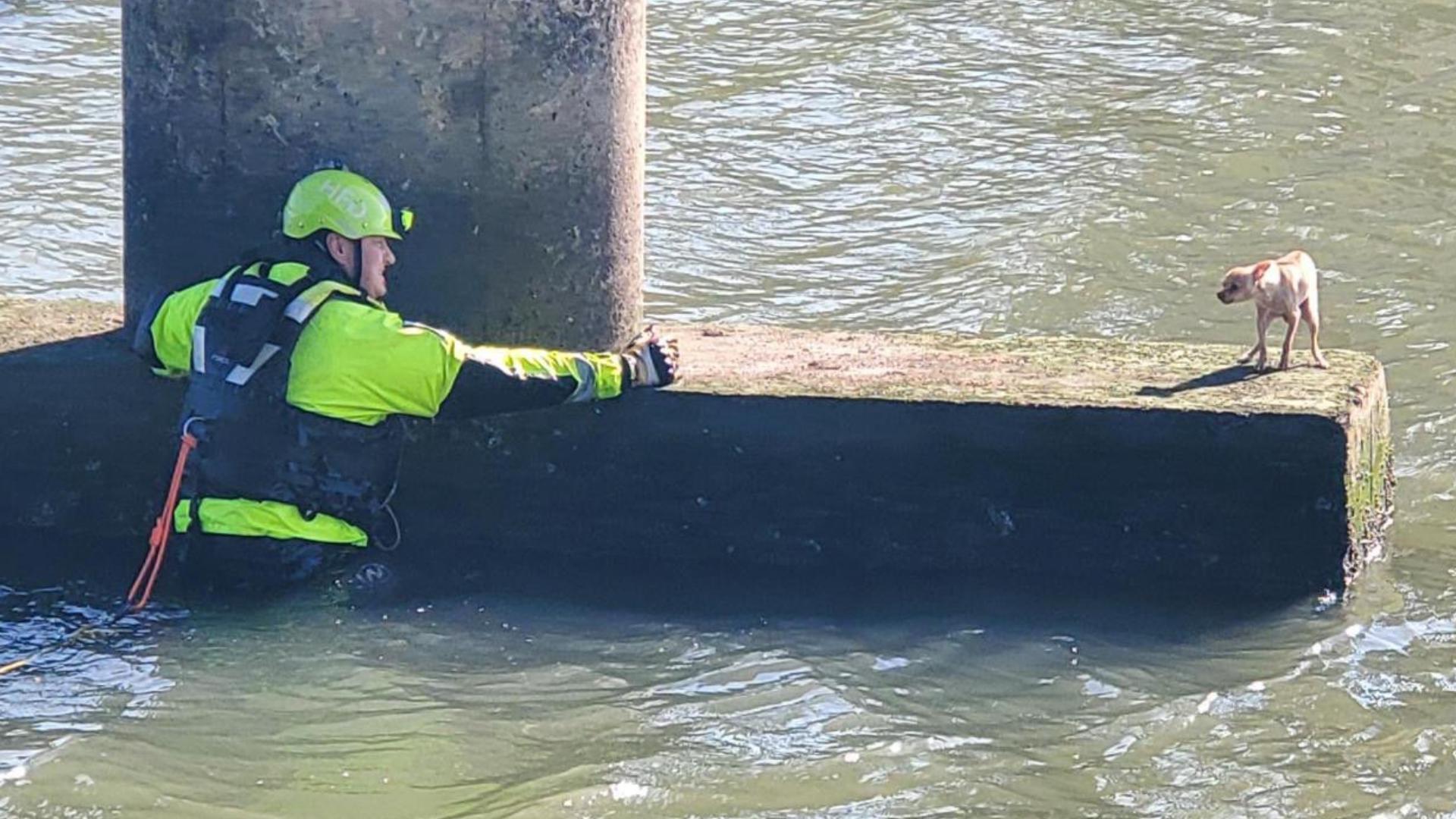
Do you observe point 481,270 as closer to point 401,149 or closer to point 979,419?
point 401,149

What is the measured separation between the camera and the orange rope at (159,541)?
6.29 metres

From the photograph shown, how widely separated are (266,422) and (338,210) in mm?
622

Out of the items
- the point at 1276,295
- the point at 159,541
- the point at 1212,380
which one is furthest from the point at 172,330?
the point at 1276,295

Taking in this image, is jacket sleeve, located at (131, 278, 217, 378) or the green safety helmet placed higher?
the green safety helmet

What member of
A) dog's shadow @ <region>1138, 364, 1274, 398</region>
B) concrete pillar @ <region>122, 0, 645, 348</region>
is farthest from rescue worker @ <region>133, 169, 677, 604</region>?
dog's shadow @ <region>1138, 364, 1274, 398</region>

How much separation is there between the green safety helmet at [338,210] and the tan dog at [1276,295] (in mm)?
2515

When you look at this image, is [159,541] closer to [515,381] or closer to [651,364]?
[515,381]

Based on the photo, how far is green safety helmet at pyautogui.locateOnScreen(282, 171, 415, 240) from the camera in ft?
20.3

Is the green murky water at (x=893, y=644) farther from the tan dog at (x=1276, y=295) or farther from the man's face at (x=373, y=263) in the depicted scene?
the man's face at (x=373, y=263)

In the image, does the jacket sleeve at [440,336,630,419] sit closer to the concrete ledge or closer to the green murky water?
the concrete ledge

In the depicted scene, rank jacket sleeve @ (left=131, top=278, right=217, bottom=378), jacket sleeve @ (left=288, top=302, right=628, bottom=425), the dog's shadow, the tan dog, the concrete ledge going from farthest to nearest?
1. the tan dog
2. the dog's shadow
3. the concrete ledge
4. jacket sleeve @ (left=131, top=278, right=217, bottom=378)
5. jacket sleeve @ (left=288, top=302, right=628, bottom=425)

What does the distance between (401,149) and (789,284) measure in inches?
162

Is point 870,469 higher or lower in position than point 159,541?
higher

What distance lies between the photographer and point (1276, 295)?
22.6ft
